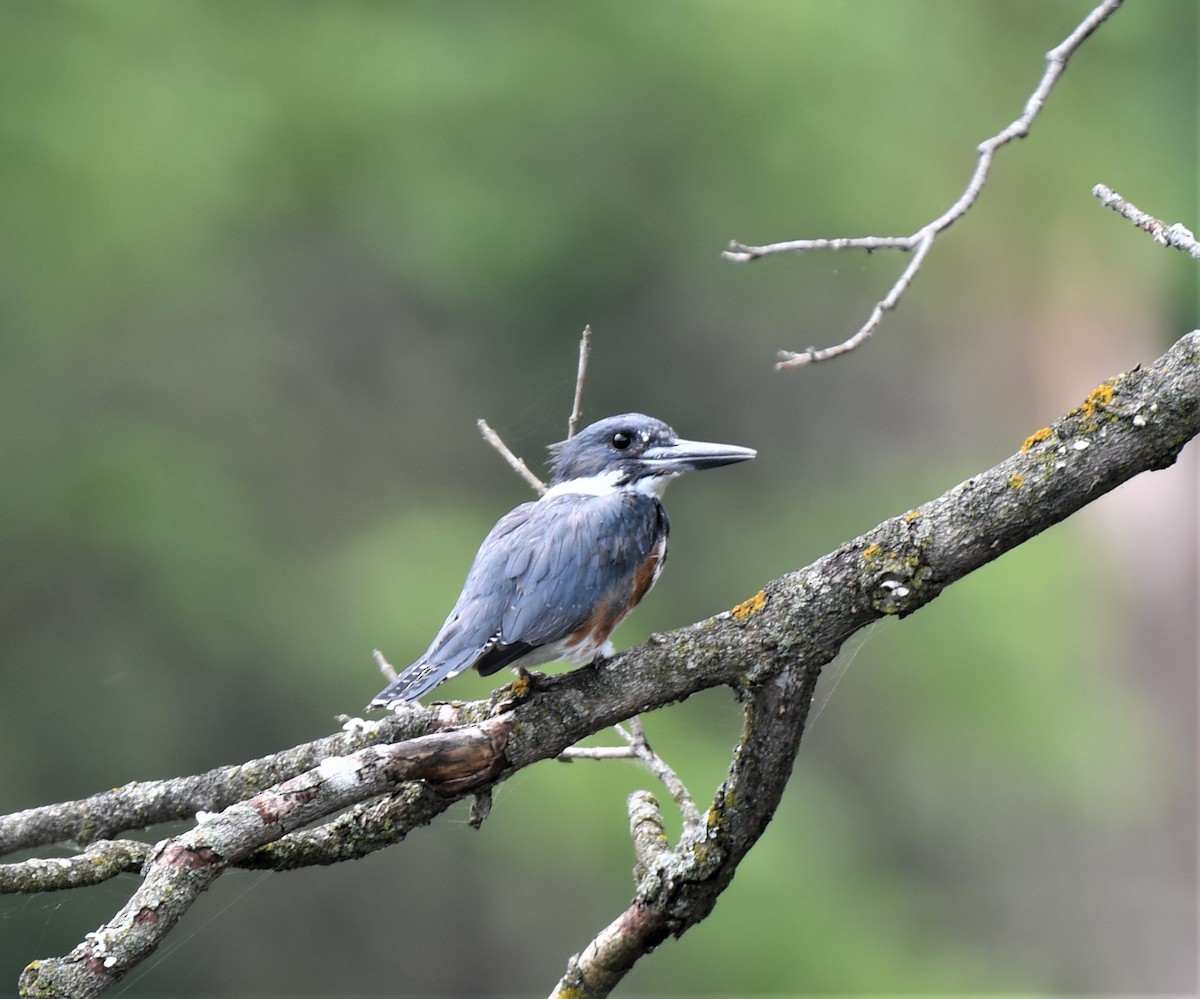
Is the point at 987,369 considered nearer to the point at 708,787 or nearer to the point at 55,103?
the point at 708,787

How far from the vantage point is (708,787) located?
576 cm

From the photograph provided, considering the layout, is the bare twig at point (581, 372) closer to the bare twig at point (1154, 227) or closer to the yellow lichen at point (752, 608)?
the yellow lichen at point (752, 608)

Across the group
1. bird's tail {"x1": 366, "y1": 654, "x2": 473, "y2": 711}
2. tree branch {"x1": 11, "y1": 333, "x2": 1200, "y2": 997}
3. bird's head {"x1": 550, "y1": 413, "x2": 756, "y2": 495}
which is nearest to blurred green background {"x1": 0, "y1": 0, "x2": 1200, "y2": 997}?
bird's head {"x1": 550, "y1": 413, "x2": 756, "y2": 495}

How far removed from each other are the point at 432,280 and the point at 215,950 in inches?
126

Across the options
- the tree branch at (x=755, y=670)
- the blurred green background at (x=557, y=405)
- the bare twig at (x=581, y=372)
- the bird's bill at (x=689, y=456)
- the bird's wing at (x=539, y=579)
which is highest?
the blurred green background at (x=557, y=405)

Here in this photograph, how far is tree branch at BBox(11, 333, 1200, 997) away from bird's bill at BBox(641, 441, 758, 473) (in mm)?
847

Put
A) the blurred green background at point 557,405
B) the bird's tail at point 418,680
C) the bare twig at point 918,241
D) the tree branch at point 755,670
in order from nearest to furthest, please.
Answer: the tree branch at point 755,670, the bare twig at point 918,241, the bird's tail at point 418,680, the blurred green background at point 557,405

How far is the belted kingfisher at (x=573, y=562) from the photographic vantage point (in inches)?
101

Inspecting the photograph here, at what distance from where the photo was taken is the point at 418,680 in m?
2.47

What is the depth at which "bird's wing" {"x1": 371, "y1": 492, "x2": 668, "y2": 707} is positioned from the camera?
2.57 meters

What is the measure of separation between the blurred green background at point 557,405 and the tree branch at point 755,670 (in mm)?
3317

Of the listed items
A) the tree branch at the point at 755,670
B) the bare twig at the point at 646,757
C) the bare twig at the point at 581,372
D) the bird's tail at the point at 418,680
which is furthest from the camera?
the bare twig at the point at 646,757

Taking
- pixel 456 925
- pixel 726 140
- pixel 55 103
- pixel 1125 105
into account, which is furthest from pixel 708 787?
pixel 1125 105

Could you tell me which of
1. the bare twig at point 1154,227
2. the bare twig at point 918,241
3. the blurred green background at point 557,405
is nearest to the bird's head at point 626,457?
the bare twig at point 918,241
